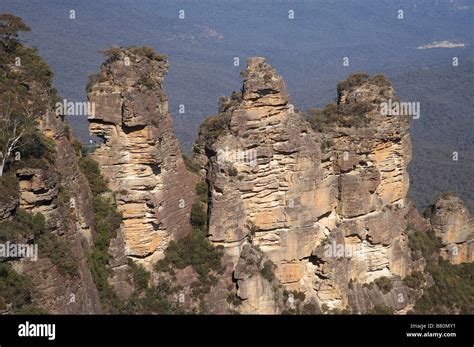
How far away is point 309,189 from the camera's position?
35.2 metres

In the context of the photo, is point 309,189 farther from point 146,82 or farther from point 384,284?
point 146,82

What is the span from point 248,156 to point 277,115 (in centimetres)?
265

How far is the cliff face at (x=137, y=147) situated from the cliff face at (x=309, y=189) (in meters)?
2.44

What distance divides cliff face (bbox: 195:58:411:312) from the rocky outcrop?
4.99 metres

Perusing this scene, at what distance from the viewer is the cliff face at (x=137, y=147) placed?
31703 mm

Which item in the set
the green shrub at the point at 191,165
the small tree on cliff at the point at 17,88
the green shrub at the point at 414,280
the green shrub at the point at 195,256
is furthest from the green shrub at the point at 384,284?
the small tree on cliff at the point at 17,88

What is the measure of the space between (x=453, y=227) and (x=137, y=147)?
23.1 m

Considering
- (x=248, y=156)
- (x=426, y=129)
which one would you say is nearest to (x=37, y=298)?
(x=248, y=156)

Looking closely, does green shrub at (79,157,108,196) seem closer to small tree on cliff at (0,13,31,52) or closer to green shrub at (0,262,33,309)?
small tree on cliff at (0,13,31,52)

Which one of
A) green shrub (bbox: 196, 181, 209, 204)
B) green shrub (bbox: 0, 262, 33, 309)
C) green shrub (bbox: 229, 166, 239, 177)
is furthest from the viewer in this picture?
green shrub (bbox: 196, 181, 209, 204)

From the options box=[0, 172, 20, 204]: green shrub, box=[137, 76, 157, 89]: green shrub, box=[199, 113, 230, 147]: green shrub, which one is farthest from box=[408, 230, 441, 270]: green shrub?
box=[0, 172, 20, 204]: green shrub

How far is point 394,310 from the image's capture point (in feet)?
127

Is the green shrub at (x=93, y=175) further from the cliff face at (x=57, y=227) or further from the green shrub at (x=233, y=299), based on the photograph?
the green shrub at (x=233, y=299)

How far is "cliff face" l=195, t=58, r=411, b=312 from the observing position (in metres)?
33.6
